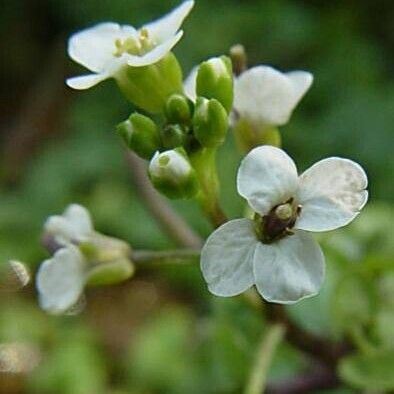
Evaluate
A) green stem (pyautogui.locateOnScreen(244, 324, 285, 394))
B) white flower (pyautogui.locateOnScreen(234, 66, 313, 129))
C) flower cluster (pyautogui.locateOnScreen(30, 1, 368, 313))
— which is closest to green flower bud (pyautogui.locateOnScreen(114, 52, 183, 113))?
flower cluster (pyautogui.locateOnScreen(30, 1, 368, 313))

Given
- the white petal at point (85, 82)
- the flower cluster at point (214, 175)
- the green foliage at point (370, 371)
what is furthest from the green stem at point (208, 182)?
the green foliage at point (370, 371)

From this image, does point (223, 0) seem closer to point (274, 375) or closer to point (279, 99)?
point (274, 375)

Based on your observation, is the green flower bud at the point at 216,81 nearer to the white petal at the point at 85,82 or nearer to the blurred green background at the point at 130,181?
the white petal at the point at 85,82

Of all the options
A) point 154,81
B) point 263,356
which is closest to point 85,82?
point 154,81

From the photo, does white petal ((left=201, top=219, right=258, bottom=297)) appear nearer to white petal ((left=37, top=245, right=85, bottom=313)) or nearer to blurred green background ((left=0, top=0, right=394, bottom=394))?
white petal ((left=37, top=245, right=85, bottom=313))

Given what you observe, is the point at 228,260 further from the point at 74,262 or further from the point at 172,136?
the point at 74,262
